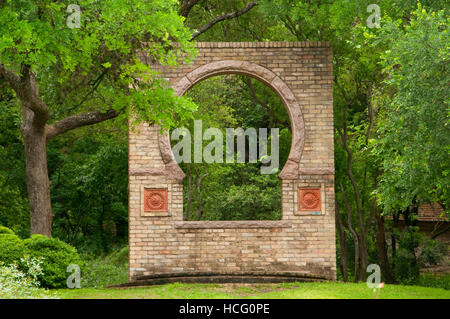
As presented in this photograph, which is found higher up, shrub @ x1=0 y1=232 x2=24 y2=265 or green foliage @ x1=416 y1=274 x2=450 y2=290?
shrub @ x1=0 y1=232 x2=24 y2=265

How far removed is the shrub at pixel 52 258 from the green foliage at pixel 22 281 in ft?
0.49

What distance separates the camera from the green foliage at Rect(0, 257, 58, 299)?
31.3ft

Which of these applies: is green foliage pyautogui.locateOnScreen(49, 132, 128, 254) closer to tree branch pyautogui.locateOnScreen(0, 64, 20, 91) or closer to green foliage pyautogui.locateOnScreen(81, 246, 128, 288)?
green foliage pyautogui.locateOnScreen(81, 246, 128, 288)

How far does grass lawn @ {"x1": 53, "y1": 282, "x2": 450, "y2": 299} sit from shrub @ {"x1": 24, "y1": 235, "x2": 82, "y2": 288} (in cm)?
26

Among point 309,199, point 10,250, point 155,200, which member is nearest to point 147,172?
point 155,200

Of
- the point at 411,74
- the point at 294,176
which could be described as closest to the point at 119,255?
the point at 294,176

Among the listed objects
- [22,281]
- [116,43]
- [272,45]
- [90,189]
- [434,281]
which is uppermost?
[272,45]

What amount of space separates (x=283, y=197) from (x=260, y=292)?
7.63 ft

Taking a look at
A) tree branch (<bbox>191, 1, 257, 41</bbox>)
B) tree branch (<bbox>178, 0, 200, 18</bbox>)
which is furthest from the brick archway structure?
tree branch (<bbox>178, 0, 200, 18</bbox>)

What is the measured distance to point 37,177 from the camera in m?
15.2

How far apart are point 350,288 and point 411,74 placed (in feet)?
13.4

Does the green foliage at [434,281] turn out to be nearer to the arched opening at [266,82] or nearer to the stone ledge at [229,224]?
the stone ledge at [229,224]

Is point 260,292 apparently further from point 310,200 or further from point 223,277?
point 310,200

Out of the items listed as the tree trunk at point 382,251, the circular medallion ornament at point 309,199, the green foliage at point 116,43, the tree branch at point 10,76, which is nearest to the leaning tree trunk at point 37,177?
the tree branch at point 10,76
